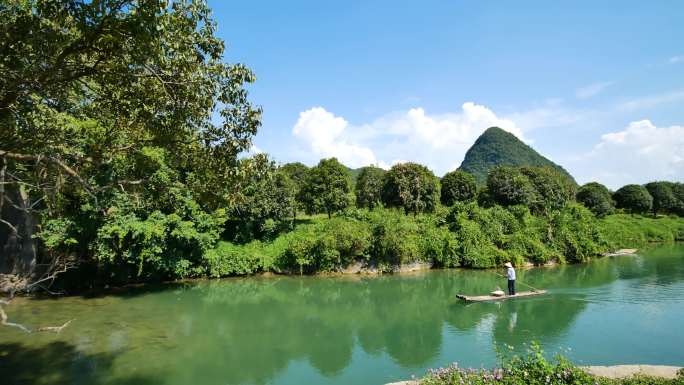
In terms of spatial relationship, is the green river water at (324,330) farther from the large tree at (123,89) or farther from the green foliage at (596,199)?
the green foliage at (596,199)

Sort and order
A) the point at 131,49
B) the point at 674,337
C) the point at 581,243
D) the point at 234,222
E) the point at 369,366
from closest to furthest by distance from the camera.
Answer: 1. the point at 131,49
2. the point at 369,366
3. the point at 674,337
4. the point at 234,222
5. the point at 581,243

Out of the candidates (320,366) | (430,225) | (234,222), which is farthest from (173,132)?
(430,225)

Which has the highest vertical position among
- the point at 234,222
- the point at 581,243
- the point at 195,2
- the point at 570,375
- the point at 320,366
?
the point at 195,2

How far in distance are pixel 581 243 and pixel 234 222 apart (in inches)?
862

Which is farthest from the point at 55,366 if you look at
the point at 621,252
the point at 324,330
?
the point at 621,252

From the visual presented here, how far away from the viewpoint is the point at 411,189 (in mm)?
29344

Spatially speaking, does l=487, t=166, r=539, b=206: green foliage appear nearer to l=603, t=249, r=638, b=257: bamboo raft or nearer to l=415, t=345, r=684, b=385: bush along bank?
l=603, t=249, r=638, b=257: bamboo raft

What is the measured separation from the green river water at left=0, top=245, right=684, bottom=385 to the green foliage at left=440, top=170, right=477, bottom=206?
40.2 ft

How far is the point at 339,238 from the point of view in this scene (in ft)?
75.2

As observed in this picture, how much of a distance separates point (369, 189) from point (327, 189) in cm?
653

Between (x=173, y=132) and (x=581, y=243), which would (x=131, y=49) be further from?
(x=581, y=243)

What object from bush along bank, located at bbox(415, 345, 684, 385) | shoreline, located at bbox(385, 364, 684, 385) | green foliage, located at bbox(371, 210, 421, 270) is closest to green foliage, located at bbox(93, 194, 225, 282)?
green foliage, located at bbox(371, 210, 421, 270)

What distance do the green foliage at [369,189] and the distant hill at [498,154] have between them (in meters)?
42.1

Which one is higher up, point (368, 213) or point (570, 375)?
point (368, 213)
